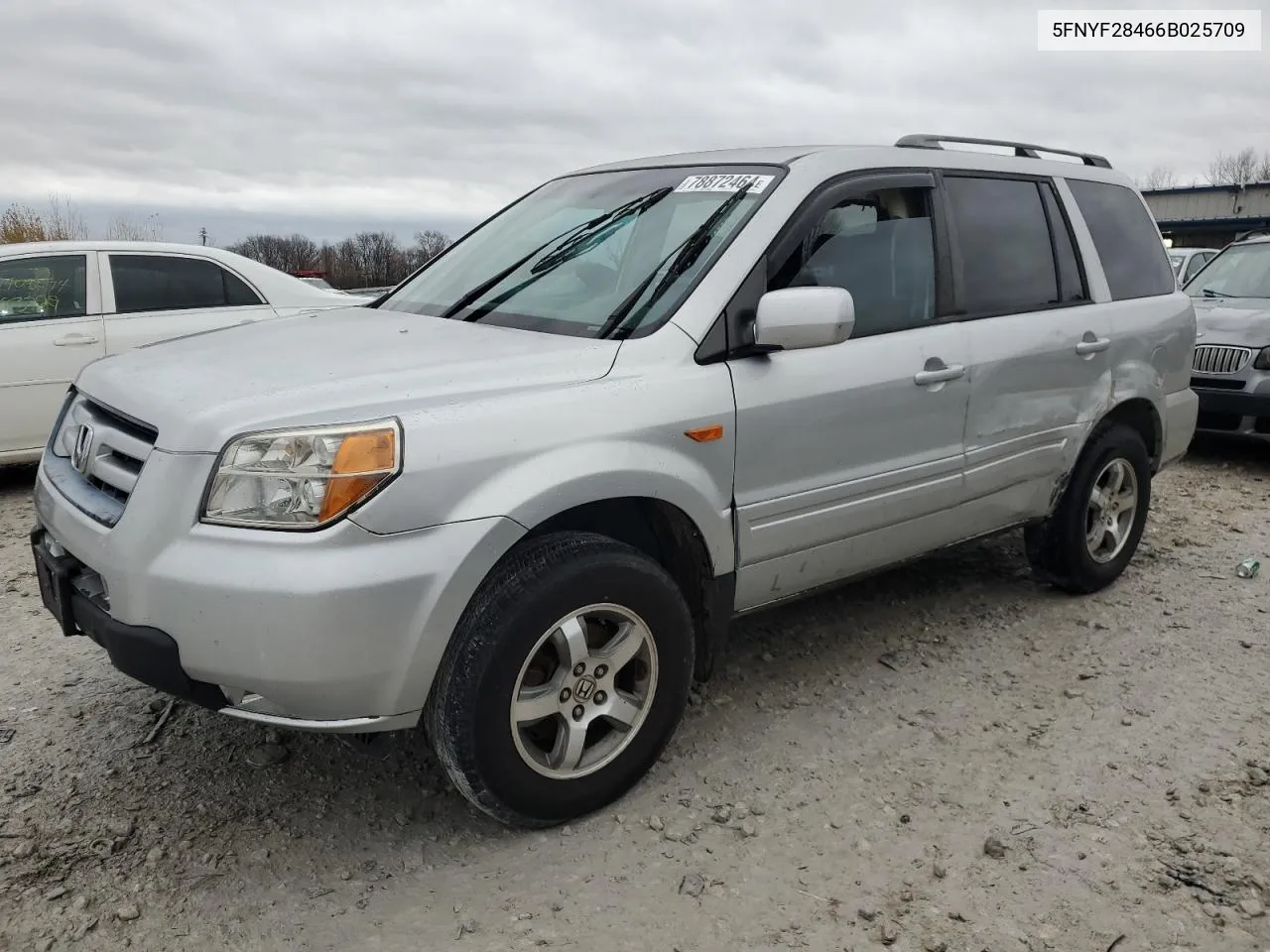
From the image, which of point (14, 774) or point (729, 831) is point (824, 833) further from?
point (14, 774)

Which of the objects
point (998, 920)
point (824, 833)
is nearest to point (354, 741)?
point (824, 833)

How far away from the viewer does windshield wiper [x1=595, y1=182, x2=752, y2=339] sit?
291 cm

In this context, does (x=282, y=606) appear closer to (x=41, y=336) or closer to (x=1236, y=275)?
(x=41, y=336)

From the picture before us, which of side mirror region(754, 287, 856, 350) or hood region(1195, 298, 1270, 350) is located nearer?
side mirror region(754, 287, 856, 350)

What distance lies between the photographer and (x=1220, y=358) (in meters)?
7.35

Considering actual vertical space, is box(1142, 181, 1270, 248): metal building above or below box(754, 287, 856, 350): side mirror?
above

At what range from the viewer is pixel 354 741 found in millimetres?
3188

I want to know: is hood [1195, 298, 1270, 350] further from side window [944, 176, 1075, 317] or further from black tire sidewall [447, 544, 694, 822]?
black tire sidewall [447, 544, 694, 822]

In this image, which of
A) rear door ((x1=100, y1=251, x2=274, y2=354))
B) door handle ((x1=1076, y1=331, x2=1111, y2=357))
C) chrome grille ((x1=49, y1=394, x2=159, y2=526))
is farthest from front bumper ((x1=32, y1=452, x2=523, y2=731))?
rear door ((x1=100, y1=251, x2=274, y2=354))

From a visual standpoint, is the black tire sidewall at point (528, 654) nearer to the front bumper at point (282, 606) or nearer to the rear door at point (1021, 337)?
the front bumper at point (282, 606)

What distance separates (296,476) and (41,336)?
4.84 meters

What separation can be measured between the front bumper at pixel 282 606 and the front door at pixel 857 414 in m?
0.90

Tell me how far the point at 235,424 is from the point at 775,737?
1913mm

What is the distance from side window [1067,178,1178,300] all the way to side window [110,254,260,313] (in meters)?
5.18
